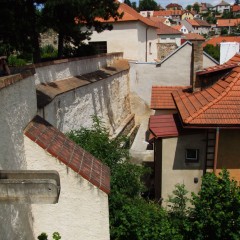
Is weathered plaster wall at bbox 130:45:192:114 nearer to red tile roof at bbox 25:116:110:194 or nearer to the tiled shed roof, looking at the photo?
the tiled shed roof

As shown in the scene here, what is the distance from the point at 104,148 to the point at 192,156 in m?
2.83

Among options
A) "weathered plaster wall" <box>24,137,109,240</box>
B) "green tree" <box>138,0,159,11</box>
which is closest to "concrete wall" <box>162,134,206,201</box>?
"weathered plaster wall" <box>24,137,109,240</box>

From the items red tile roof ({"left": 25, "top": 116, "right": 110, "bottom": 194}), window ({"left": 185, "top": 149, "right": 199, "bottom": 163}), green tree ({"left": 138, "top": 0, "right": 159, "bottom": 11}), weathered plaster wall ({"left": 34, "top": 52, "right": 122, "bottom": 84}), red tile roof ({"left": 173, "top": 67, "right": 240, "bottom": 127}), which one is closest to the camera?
red tile roof ({"left": 25, "top": 116, "right": 110, "bottom": 194})

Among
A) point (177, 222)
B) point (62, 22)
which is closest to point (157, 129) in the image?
point (177, 222)

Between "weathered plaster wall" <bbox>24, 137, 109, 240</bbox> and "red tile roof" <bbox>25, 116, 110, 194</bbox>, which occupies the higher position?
"red tile roof" <bbox>25, 116, 110, 194</bbox>

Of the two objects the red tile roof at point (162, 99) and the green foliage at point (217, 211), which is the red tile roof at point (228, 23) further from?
the green foliage at point (217, 211)

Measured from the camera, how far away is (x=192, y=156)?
9375 mm

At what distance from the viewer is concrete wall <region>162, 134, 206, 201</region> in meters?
9.27

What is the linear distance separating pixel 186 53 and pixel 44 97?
1138 centimetres

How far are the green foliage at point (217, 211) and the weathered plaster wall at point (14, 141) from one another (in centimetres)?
319

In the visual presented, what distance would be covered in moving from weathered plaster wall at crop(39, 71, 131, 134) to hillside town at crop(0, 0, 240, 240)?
48mm

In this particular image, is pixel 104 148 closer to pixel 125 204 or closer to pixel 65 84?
pixel 125 204

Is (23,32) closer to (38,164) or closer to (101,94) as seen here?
(101,94)

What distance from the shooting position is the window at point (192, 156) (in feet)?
30.5
